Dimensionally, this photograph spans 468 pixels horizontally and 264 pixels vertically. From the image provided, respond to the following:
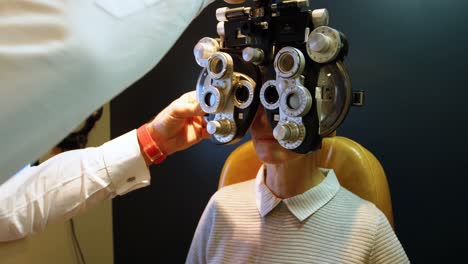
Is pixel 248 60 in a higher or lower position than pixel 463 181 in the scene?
higher

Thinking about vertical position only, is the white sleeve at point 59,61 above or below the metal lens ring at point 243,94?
above

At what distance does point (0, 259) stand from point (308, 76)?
1202 mm

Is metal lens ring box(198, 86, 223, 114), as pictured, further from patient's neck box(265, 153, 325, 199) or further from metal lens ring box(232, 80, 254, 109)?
patient's neck box(265, 153, 325, 199)

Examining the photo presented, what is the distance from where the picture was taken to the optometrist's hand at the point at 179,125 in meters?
0.88

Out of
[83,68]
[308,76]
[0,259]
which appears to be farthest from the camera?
[0,259]

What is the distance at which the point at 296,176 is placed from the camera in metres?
0.91

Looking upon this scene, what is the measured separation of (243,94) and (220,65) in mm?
72

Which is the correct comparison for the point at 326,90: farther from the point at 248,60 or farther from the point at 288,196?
the point at 288,196

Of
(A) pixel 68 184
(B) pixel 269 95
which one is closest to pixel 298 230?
(B) pixel 269 95

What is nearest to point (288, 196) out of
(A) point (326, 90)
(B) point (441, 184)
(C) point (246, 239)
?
(C) point (246, 239)

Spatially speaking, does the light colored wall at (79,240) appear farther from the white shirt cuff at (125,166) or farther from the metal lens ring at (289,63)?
the metal lens ring at (289,63)

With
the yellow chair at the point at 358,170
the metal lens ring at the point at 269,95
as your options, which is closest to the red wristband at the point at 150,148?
the metal lens ring at the point at 269,95

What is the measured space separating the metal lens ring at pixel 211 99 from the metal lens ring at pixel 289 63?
0.12m

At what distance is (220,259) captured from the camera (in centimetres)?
94
